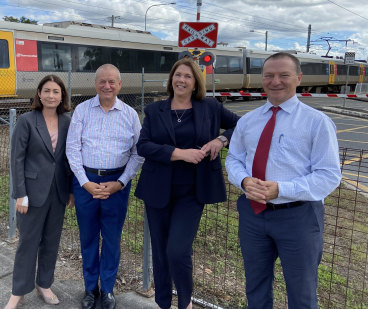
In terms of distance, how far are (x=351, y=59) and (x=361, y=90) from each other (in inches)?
445

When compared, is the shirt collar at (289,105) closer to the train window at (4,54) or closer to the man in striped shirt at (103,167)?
the man in striped shirt at (103,167)

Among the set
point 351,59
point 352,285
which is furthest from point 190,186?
point 351,59

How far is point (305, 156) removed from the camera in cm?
202

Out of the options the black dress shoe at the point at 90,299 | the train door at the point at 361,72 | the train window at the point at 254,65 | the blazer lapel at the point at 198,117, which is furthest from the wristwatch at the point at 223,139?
the train door at the point at 361,72

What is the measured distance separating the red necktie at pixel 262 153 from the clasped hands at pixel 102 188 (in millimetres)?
1109

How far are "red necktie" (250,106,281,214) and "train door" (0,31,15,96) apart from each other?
39.5ft

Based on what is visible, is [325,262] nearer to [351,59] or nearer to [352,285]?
[352,285]

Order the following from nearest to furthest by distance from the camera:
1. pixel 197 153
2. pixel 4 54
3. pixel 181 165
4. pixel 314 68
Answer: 1. pixel 197 153
2. pixel 181 165
3. pixel 4 54
4. pixel 314 68

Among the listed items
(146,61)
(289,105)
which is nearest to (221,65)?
(146,61)

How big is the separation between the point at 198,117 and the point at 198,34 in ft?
15.2

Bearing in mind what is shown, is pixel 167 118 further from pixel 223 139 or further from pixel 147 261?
pixel 147 261

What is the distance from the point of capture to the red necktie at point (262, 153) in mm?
2111

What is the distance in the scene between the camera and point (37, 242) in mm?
2945

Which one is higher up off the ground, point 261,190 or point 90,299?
point 261,190
